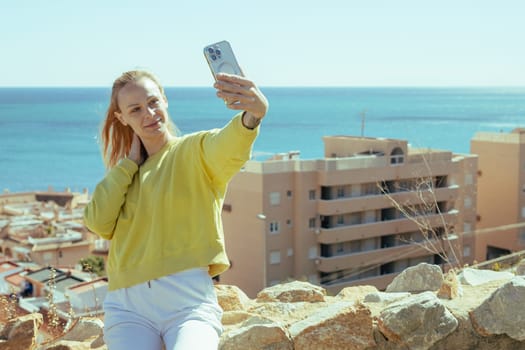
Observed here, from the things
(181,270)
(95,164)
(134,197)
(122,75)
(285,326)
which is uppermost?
(122,75)

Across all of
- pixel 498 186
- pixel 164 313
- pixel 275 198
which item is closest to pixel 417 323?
pixel 164 313

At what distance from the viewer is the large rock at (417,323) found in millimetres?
2553

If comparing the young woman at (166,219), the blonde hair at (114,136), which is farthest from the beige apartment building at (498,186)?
the young woman at (166,219)

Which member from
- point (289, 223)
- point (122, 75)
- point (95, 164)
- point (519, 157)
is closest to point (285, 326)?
point (122, 75)

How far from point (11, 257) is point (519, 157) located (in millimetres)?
22976

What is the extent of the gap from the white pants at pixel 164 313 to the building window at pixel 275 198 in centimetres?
2533

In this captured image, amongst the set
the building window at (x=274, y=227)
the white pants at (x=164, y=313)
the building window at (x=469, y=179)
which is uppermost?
the white pants at (x=164, y=313)

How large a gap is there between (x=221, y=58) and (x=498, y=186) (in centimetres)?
3419

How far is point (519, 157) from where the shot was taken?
33000 mm

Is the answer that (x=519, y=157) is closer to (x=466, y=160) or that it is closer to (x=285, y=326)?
(x=466, y=160)

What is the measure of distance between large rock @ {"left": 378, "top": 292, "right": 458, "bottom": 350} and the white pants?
730 millimetres

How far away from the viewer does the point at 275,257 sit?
28.1 meters

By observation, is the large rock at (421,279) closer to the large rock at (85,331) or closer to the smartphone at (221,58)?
the large rock at (85,331)

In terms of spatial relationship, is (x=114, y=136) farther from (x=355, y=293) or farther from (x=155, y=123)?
(x=355, y=293)
